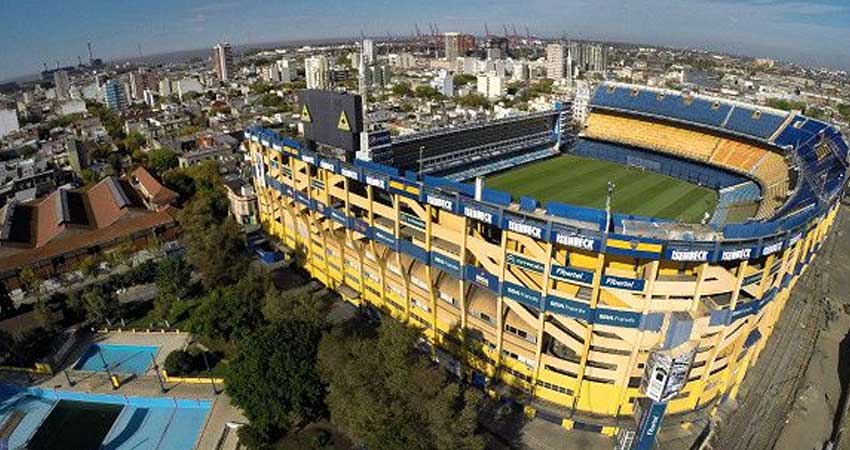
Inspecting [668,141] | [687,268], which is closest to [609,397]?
[687,268]

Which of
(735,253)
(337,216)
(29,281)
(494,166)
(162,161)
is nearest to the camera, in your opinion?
(735,253)

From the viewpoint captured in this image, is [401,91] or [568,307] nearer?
[568,307]

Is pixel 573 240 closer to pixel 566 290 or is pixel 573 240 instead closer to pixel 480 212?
pixel 566 290

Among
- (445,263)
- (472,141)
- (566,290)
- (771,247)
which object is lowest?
(566,290)

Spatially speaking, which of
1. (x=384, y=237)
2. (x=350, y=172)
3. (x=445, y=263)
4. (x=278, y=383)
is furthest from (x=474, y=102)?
Answer: (x=278, y=383)

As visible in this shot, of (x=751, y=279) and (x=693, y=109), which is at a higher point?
(x=693, y=109)

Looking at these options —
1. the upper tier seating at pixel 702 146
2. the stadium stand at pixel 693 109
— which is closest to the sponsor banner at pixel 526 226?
the upper tier seating at pixel 702 146
